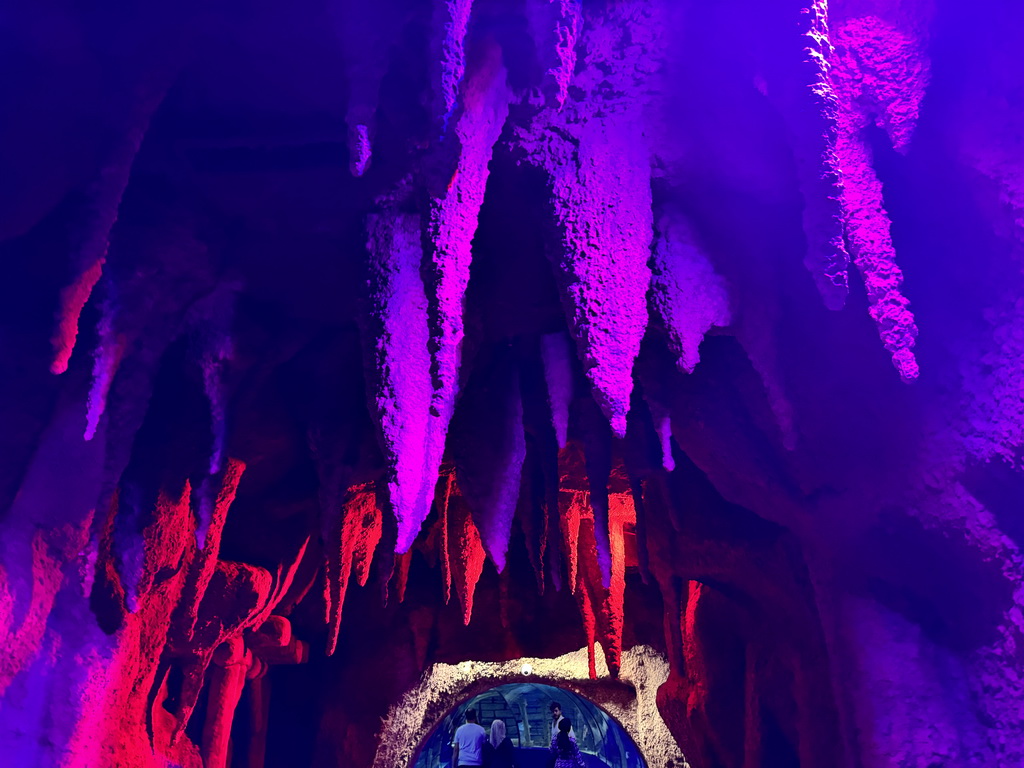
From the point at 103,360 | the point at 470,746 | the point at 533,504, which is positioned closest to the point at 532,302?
the point at 103,360

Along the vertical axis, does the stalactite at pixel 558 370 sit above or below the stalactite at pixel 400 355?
above

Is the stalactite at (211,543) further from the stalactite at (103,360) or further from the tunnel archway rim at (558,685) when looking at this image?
the tunnel archway rim at (558,685)

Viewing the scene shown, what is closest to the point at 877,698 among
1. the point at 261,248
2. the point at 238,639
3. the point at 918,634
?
the point at 918,634

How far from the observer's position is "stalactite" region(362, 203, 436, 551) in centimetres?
215

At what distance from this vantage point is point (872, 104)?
2008mm

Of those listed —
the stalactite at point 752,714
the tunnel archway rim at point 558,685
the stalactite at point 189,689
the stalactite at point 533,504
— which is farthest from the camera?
the tunnel archway rim at point 558,685

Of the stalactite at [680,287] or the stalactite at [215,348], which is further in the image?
the stalactite at [215,348]

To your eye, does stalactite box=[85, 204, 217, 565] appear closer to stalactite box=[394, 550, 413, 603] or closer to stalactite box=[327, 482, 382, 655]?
stalactite box=[327, 482, 382, 655]

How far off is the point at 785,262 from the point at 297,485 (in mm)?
2770

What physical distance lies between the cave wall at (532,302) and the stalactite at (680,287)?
0.01 m

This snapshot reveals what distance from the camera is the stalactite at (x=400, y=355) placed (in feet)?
7.05

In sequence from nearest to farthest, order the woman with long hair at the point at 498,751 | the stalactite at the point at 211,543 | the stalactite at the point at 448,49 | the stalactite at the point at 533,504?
the stalactite at the point at 448,49, the stalactite at the point at 211,543, the stalactite at the point at 533,504, the woman with long hair at the point at 498,751

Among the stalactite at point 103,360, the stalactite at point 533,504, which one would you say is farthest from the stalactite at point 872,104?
the stalactite at point 103,360

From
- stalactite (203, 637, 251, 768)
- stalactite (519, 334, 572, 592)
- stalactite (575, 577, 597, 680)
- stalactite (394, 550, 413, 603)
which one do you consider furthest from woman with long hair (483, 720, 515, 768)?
stalactite (519, 334, 572, 592)
